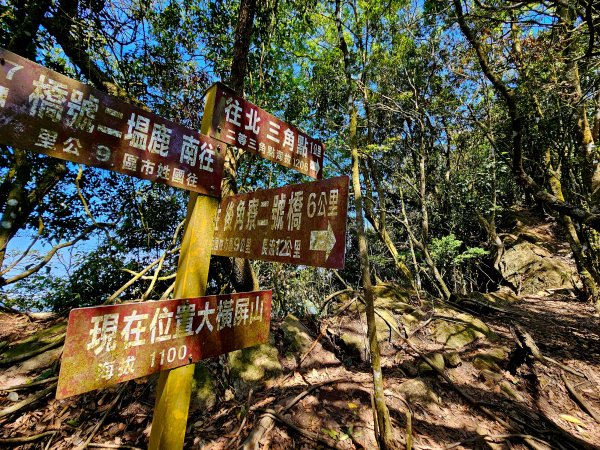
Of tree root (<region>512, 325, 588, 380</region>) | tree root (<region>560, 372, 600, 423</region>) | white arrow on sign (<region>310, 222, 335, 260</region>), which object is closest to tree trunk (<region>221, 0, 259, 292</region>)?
white arrow on sign (<region>310, 222, 335, 260</region>)

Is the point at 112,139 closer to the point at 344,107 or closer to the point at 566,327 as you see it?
the point at 566,327

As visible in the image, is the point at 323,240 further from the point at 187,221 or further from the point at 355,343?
the point at 355,343

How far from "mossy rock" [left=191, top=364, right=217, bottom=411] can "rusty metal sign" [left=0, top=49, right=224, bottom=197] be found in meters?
2.73

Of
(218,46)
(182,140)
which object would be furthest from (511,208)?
(182,140)

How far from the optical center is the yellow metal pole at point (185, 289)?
1.65m

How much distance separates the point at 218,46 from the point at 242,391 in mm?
6976

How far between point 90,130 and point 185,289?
1.07 metres

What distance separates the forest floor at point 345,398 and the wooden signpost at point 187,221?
1.62 metres

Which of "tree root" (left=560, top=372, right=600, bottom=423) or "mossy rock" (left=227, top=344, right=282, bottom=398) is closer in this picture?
"tree root" (left=560, top=372, right=600, bottom=423)

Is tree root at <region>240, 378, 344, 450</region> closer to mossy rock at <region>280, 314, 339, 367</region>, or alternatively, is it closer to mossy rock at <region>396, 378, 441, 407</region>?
mossy rock at <region>280, 314, 339, 367</region>

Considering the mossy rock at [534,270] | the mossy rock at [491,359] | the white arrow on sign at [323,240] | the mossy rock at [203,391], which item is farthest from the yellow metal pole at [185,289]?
the mossy rock at [534,270]

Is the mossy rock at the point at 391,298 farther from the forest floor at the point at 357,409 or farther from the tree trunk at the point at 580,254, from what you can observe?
the tree trunk at the point at 580,254

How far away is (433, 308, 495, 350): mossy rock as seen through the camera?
15.7 feet

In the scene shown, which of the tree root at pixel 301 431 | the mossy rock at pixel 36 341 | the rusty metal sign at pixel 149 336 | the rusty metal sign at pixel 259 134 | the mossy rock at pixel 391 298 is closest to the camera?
the rusty metal sign at pixel 149 336
